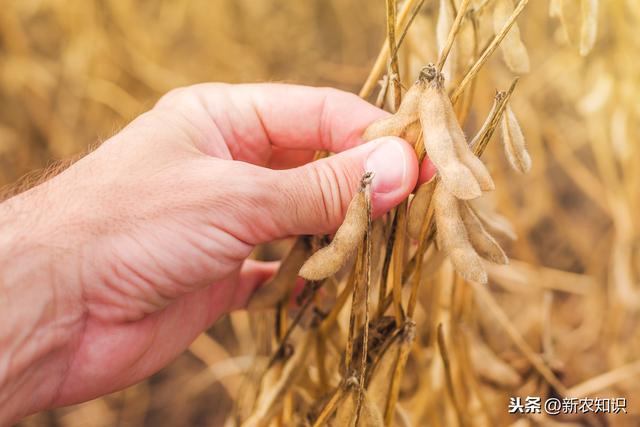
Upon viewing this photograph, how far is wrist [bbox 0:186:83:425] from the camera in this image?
60 centimetres

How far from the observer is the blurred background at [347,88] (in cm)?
104

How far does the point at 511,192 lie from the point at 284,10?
0.74 metres

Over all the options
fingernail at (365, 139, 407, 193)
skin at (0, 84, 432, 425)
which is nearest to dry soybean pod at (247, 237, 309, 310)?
skin at (0, 84, 432, 425)

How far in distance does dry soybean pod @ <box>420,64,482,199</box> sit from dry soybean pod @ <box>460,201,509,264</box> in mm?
66

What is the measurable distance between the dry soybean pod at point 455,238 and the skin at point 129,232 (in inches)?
2.2

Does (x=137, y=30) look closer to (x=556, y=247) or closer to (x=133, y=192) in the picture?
(x=133, y=192)

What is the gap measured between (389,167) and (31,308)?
0.35m

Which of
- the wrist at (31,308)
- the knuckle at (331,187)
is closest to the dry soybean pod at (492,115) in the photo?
the knuckle at (331,187)

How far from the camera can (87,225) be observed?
62cm

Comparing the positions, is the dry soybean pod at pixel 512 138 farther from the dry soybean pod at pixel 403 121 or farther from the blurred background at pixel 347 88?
the blurred background at pixel 347 88

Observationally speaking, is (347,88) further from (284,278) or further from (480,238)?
(480,238)

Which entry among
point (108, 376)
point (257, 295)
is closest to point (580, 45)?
point (257, 295)

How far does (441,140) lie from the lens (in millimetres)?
485

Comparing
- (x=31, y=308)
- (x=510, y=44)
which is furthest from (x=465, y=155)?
(x=31, y=308)
